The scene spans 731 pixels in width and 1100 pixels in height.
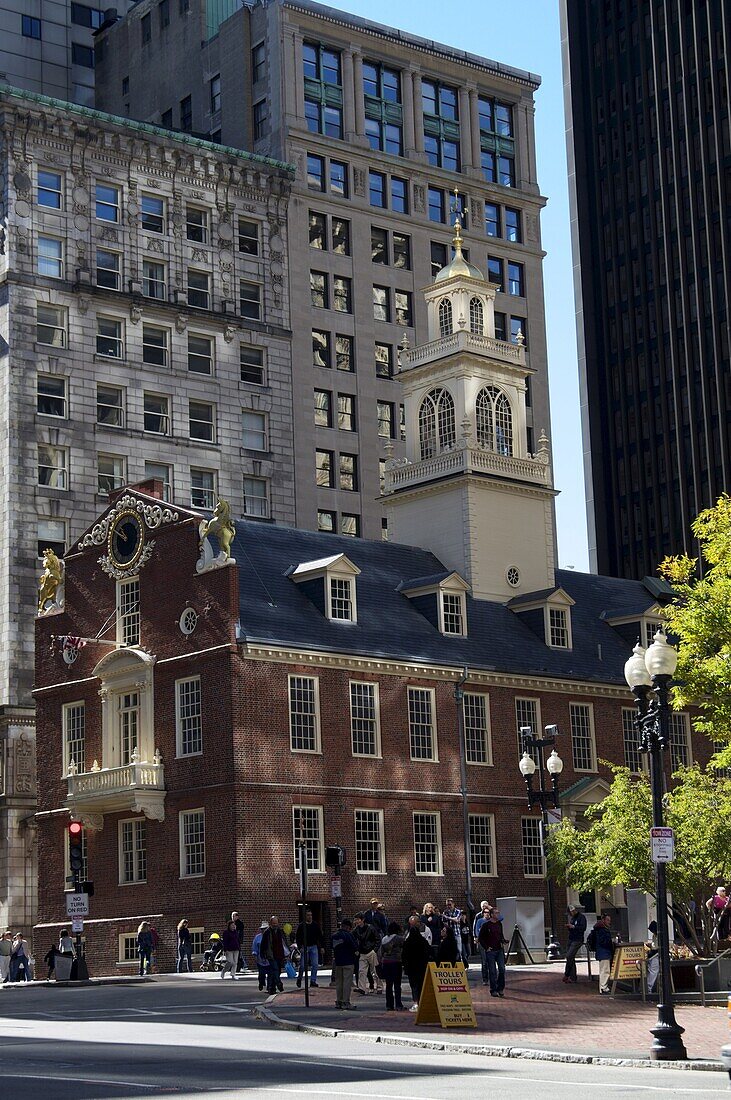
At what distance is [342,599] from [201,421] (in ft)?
81.4

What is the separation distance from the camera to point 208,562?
60.7m

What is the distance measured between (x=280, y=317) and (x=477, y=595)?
25.5m

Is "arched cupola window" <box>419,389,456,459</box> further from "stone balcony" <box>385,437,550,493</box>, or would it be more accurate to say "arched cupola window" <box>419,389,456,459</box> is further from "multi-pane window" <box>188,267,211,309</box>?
"multi-pane window" <box>188,267,211,309</box>

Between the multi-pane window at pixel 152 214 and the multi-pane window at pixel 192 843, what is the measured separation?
36.0m

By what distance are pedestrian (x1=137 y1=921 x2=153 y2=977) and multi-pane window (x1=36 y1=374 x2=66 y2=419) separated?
30.1 metres

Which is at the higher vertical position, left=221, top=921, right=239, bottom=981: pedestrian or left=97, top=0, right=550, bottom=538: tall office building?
left=97, top=0, right=550, bottom=538: tall office building

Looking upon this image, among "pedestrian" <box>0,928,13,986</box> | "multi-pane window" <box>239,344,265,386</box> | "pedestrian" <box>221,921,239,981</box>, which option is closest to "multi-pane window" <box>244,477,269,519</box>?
"multi-pane window" <box>239,344,265,386</box>

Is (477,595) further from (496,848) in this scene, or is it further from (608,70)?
(608,70)

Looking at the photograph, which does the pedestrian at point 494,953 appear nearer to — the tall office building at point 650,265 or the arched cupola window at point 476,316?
the arched cupola window at point 476,316

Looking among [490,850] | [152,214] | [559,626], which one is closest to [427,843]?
[490,850]


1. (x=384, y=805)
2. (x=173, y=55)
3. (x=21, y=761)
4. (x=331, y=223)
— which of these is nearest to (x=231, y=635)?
(x=384, y=805)

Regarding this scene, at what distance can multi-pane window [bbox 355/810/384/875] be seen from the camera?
203ft

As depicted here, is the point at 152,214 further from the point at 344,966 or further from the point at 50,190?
the point at 344,966

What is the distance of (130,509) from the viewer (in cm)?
6456
